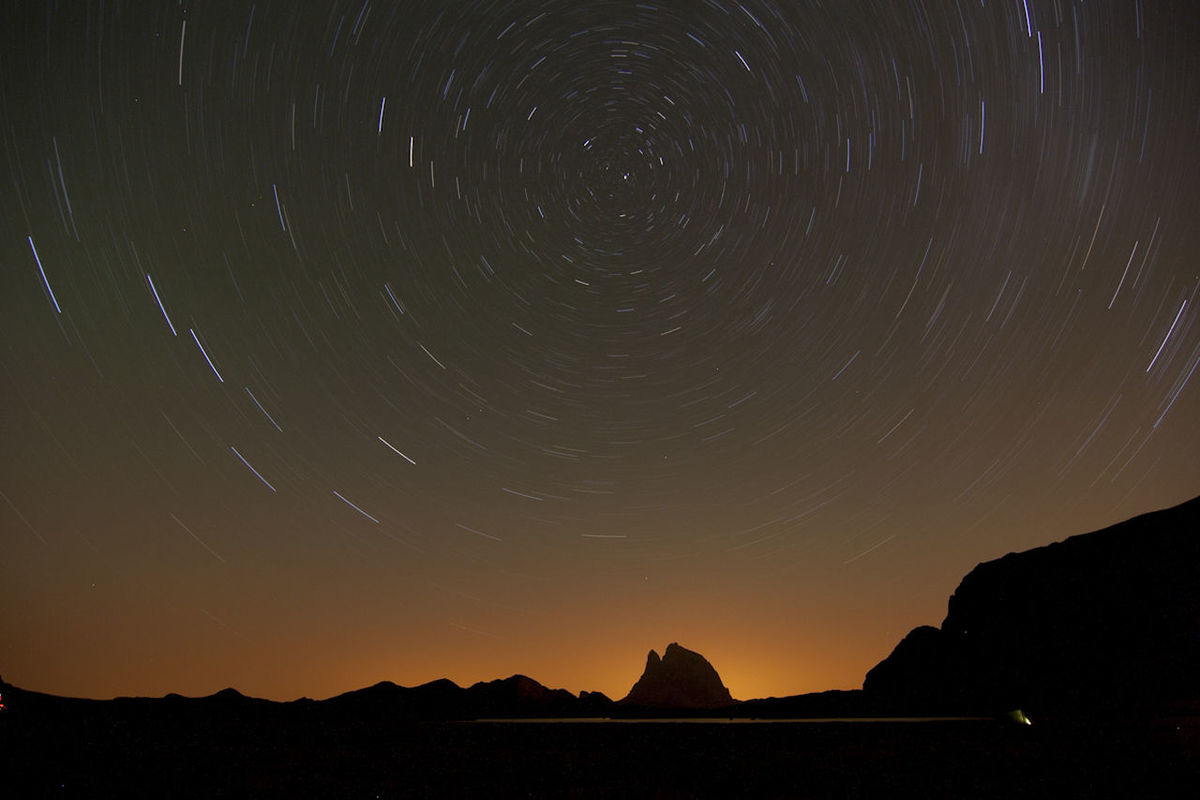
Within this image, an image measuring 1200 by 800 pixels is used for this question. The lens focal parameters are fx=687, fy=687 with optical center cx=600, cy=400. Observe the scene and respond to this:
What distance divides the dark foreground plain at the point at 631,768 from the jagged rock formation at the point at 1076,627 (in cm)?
5886

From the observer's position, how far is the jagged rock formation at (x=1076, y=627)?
7562cm

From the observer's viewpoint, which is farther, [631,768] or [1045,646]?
[1045,646]

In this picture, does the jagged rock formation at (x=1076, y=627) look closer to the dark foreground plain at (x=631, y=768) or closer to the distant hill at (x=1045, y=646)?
the distant hill at (x=1045, y=646)

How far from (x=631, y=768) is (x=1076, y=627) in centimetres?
10405

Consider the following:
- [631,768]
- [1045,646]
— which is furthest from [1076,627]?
[631,768]

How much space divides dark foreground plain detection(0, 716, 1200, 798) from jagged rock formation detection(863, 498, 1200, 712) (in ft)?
193

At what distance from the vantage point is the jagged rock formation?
75625 millimetres

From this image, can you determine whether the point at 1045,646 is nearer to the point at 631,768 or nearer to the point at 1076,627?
the point at 1076,627

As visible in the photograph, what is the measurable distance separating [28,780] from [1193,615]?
104407 mm

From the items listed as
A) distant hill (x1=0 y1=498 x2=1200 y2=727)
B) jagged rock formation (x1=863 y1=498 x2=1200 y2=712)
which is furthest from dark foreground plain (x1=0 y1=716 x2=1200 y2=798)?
jagged rock formation (x1=863 y1=498 x2=1200 y2=712)

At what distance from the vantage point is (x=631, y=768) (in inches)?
603

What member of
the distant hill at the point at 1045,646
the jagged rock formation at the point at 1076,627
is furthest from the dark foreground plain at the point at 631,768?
the jagged rock formation at the point at 1076,627

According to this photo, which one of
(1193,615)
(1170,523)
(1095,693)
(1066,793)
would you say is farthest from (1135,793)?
(1170,523)

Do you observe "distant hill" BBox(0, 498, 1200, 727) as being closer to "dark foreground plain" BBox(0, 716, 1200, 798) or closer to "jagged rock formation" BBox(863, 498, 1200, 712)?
"jagged rock formation" BBox(863, 498, 1200, 712)
